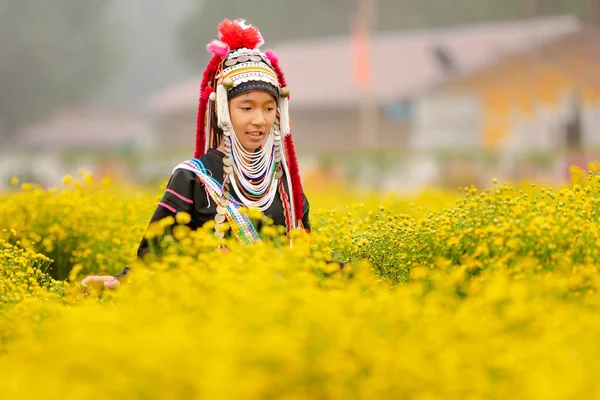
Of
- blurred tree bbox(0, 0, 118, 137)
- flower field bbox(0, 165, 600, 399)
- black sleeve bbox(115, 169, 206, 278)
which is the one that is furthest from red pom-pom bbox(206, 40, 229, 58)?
blurred tree bbox(0, 0, 118, 137)

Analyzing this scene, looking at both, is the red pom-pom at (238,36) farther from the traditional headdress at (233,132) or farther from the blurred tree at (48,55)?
the blurred tree at (48,55)

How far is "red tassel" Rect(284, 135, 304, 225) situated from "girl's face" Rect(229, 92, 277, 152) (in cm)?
28

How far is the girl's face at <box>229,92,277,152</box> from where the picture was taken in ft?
16.3

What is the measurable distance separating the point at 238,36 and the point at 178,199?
882 mm

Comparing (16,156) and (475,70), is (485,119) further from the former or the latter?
(16,156)

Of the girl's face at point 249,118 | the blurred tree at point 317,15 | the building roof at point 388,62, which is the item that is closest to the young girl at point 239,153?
the girl's face at point 249,118

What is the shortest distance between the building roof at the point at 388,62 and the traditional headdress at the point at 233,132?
28.8m

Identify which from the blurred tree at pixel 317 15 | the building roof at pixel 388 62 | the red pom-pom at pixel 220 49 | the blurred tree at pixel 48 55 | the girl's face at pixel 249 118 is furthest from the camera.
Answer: the blurred tree at pixel 317 15

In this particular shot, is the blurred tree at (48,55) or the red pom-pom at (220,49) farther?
the blurred tree at (48,55)

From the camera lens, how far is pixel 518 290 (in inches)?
128

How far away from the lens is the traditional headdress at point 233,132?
16.4 feet

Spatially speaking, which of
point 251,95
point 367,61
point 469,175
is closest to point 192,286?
point 251,95

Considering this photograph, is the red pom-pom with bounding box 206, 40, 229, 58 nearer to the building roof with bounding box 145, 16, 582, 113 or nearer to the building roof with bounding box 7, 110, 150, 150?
the building roof with bounding box 145, 16, 582, 113

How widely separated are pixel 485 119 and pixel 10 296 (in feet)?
99.8
